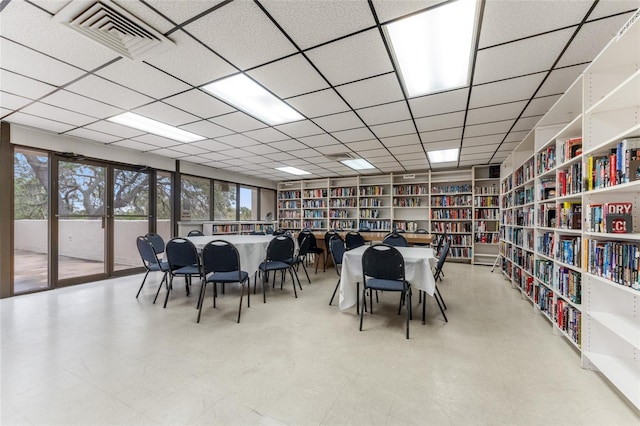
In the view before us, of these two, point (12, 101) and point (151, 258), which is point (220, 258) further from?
point (12, 101)

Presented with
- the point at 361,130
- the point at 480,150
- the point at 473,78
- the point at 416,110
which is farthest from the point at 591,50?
the point at 480,150

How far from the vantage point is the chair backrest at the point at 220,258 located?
300cm

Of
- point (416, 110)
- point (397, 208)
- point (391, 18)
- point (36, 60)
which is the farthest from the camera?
point (397, 208)

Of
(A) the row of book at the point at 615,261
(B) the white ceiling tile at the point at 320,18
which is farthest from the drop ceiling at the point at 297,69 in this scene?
(A) the row of book at the point at 615,261

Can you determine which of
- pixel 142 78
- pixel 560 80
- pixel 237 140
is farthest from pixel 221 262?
pixel 560 80

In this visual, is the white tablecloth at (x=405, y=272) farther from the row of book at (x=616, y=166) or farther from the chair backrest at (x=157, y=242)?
the chair backrest at (x=157, y=242)

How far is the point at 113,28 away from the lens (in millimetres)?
1902

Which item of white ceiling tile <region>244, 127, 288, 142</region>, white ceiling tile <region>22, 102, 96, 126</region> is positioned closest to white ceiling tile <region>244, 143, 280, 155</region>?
white ceiling tile <region>244, 127, 288, 142</region>

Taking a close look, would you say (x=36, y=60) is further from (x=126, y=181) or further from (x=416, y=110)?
(x=416, y=110)

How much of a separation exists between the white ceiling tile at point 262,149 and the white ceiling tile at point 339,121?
150 cm

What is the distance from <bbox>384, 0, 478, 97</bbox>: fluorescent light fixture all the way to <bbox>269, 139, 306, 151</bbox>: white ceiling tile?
242 cm

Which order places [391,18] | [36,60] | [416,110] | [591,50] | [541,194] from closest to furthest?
[391,18], [591,50], [36,60], [541,194], [416,110]

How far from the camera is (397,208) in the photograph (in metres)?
7.87

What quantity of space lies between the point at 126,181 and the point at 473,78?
6.25m
